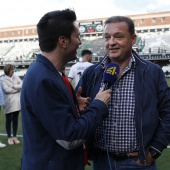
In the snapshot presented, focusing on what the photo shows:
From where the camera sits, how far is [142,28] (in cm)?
5594

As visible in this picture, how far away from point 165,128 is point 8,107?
4.70 m

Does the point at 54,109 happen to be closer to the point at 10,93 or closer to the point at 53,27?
the point at 53,27

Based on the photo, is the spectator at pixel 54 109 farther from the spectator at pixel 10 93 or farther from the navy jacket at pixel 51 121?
the spectator at pixel 10 93

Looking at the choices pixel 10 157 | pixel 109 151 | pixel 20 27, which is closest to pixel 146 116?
pixel 109 151

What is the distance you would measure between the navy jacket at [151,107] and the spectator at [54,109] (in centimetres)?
42

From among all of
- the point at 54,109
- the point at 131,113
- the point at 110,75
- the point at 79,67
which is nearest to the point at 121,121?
the point at 131,113

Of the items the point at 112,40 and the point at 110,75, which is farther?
the point at 112,40

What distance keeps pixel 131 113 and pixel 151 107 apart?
0.15 m

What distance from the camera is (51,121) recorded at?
1636 millimetres

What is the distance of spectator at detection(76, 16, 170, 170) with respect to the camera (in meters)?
2.16

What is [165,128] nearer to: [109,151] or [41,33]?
[109,151]

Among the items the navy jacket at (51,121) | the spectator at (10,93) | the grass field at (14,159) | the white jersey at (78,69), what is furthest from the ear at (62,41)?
the white jersey at (78,69)

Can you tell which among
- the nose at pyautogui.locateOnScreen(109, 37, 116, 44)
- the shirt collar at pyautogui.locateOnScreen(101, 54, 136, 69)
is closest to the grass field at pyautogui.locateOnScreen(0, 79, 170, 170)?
the shirt collar at pyautogui.locateOnScreen(101, 54, 136, 69)

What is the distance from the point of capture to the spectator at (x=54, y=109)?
164cm
